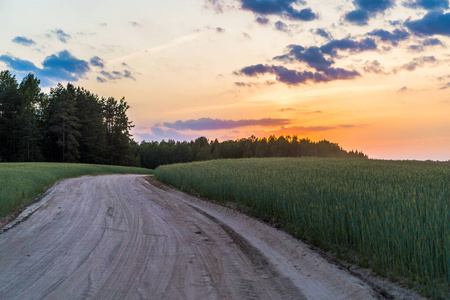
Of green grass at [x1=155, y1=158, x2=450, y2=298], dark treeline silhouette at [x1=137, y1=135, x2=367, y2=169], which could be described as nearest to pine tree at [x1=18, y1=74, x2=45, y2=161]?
dark treeline silhouette at [x1=137, y1=135, x2=367, y2=169]

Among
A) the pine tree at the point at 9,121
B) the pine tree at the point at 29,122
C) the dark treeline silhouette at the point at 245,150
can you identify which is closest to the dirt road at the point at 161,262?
the pine tree at the point at 29,122

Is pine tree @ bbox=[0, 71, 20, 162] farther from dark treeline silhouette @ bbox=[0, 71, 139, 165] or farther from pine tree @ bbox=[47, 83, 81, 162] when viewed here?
pine tree @ bbox=[47, 83, 81, 162]

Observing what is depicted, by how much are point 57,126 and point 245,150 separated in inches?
2462

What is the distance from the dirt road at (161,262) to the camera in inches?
186

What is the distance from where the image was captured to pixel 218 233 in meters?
8.38

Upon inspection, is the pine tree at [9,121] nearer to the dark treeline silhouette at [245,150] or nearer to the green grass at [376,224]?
the dark treeline silhouette at [245,150]

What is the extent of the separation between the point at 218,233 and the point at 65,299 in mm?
4477

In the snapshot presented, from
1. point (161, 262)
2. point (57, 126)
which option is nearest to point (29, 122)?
point (57, 126)

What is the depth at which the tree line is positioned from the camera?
64812 millimetres

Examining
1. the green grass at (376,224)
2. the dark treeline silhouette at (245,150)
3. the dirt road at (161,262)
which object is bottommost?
the dirt road at (161,262)

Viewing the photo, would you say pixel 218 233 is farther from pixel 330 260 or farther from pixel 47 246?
pixel 47 246

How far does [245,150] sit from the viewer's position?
111500 mm

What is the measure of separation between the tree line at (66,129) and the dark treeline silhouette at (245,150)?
35cm

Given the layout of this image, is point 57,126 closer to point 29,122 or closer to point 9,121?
point 29,122
